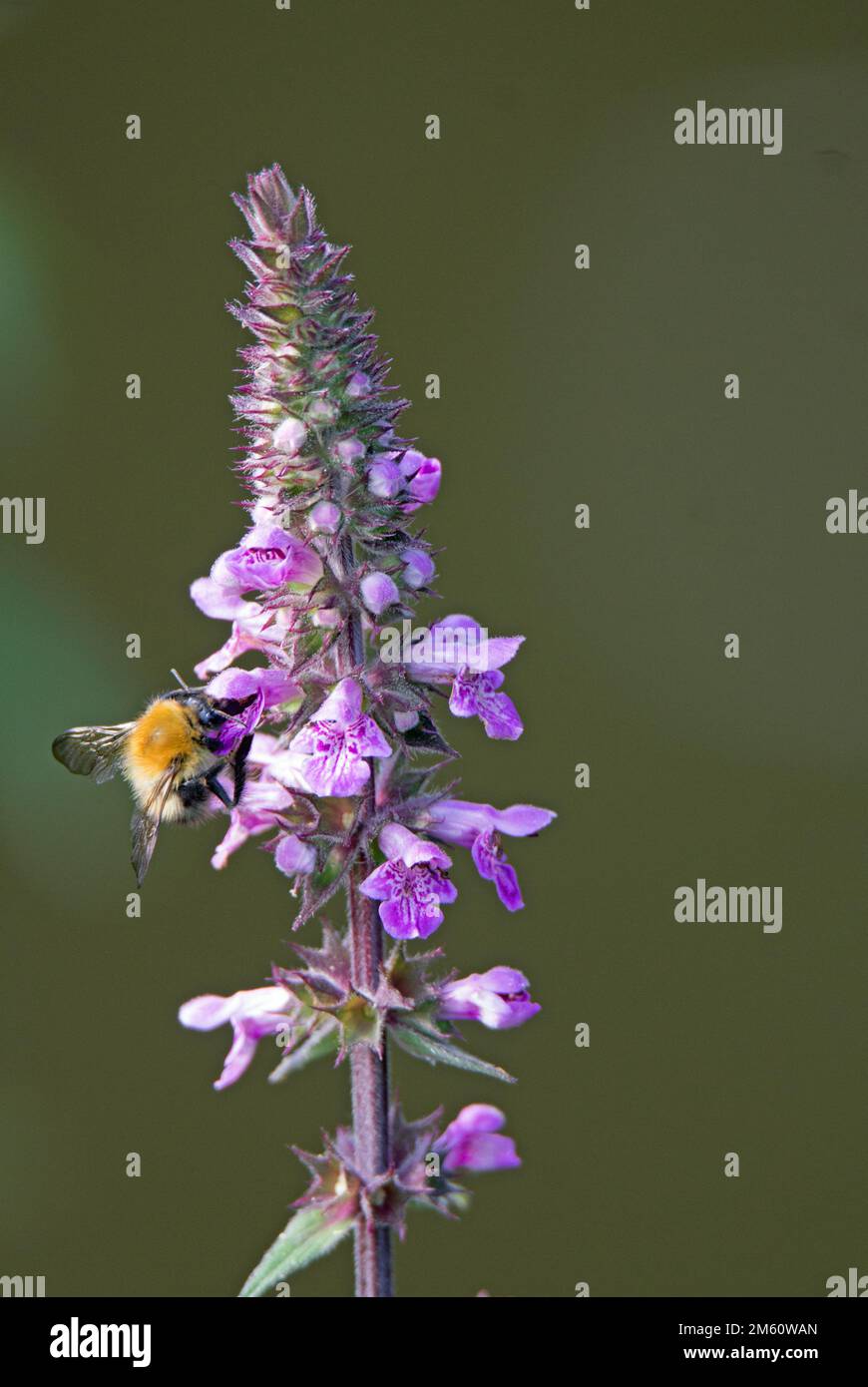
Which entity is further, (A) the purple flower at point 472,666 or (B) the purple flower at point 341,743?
(A) the purple flower at point 472,666

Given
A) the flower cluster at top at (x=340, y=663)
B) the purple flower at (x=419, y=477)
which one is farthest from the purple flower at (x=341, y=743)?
the purple flower at (x=419, y=477)

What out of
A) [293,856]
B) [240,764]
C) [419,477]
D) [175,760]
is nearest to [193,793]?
[175,760]

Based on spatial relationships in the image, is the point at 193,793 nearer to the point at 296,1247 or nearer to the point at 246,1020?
the point at 246,1020

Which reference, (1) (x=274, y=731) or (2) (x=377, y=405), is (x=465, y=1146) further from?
(2) (x=377, y=405)

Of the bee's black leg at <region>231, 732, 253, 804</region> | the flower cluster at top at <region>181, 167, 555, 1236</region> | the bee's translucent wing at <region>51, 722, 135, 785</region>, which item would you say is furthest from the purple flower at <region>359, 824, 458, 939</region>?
the bee's translucent wing at <region>51, 722, 135, 785</region>

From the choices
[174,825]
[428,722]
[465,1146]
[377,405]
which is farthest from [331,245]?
[465,1146]

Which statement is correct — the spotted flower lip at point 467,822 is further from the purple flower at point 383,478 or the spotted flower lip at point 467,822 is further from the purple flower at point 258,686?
the purple flower at point 383,478

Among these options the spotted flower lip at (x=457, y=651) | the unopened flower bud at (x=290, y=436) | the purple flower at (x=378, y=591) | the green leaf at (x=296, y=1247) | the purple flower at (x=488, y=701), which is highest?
the unopened flower bud at (x=290, y=436)
